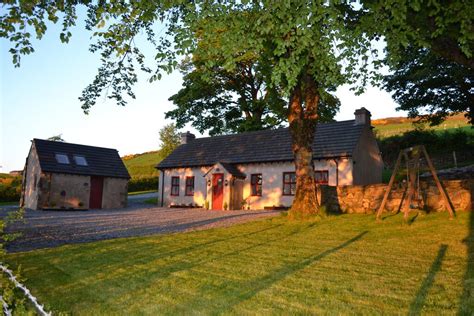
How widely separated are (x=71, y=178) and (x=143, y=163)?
38.8m

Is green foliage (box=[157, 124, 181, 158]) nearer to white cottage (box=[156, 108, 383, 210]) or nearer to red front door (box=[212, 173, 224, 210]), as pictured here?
white cottage (box=[156, 108, 383, 210])

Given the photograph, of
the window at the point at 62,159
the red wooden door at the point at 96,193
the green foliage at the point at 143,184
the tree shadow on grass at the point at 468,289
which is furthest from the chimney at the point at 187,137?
the tree shadow on grass at the point at 468,289

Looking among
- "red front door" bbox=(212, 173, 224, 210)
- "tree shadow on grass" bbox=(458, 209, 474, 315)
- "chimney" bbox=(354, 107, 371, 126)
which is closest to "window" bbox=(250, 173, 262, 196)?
"red front door" bbox=(212, 173, 224, 210)

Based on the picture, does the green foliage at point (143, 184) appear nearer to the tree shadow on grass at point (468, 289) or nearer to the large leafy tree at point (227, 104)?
the large leafy tree at point (227, 104)

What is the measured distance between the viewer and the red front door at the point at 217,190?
2695 cm

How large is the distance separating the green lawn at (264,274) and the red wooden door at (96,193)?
64.0 ft

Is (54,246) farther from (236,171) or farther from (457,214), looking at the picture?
(236,171)

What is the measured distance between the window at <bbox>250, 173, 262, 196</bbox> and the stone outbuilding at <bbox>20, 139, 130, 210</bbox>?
10.8 metres

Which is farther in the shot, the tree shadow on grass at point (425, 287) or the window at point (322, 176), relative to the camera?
the window at point (322, 176)

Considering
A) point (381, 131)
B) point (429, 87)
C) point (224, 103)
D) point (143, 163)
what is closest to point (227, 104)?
point (224, 103)

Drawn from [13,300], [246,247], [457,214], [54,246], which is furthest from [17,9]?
[457,214]

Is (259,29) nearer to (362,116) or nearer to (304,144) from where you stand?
(304,144)

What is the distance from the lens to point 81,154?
29422mm

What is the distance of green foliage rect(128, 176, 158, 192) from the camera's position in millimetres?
47031
